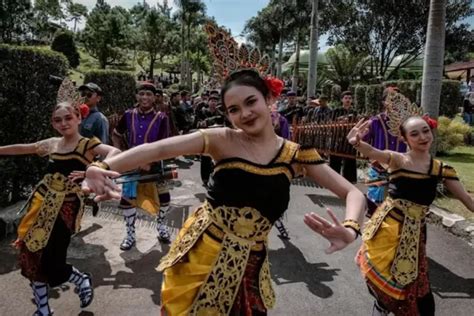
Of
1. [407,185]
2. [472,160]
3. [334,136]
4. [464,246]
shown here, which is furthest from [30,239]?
[472,160]

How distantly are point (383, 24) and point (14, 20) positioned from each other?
27.9m

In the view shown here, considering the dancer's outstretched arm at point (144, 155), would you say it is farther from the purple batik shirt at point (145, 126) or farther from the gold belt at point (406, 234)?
the purple batik shirt at point (145, 126)

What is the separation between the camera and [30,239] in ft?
11.6

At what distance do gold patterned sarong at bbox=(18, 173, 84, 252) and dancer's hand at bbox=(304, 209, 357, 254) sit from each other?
→ 2.55 metres

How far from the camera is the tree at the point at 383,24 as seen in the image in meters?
23.9

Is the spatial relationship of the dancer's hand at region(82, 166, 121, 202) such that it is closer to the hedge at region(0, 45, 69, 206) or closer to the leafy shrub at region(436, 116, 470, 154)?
the hedge at region(0, 45, 69, 206)

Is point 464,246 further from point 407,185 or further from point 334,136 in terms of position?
point 334,136

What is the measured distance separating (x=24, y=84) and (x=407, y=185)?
5.61 meters

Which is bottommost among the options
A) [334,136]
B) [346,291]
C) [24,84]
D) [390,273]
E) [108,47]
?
[346,291]

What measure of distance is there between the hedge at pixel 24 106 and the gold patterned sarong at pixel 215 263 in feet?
16.2

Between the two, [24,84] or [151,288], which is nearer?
[151,288]

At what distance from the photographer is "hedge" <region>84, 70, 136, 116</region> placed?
13.8 m

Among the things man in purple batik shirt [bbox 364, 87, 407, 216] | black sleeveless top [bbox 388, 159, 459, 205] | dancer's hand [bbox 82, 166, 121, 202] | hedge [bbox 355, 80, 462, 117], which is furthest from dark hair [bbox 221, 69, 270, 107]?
hedge [bbox 355, 80, 462, 117]

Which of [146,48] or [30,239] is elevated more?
[146,48]
